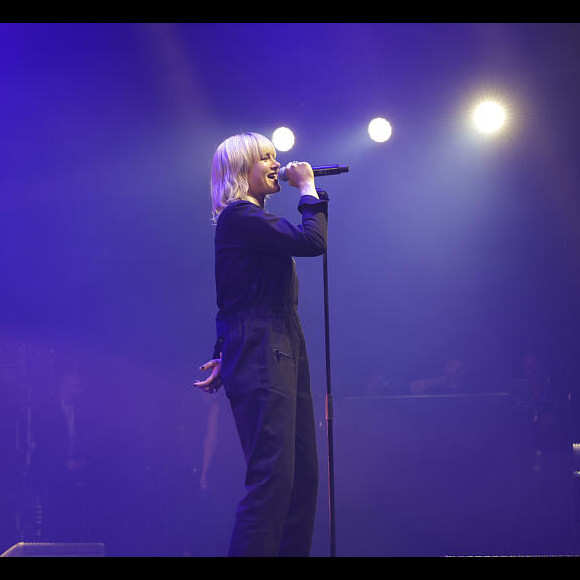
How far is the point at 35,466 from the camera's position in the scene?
3.06 metres

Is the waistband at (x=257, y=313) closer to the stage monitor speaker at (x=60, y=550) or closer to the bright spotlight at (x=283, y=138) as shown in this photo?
the stage monitor speaker at (x=60, y=550)

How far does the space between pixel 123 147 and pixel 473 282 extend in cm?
203

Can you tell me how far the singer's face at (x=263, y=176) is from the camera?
6.58 feet

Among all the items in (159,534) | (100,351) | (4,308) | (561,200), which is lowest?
(159,534)

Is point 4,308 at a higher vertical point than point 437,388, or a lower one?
higher

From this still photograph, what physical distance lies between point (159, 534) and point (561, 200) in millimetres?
2793

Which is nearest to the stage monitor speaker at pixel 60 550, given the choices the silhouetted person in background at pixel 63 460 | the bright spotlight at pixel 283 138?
the silhouetted person in background at pixel 63 460

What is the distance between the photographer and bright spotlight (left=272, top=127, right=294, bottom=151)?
3.35m

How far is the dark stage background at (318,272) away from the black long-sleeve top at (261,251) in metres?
1.42

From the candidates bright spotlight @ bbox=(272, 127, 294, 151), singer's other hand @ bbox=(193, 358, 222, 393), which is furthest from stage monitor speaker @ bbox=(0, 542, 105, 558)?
bright spotlight @ bbox=(272, 127, 294, 151)

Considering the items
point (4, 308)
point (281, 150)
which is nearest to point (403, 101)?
point (281, 150)

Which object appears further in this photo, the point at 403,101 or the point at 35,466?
the point at 403,101

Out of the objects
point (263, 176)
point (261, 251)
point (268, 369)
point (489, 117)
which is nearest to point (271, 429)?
point (268, 369)

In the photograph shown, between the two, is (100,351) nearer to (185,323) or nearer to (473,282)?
(185,323)
